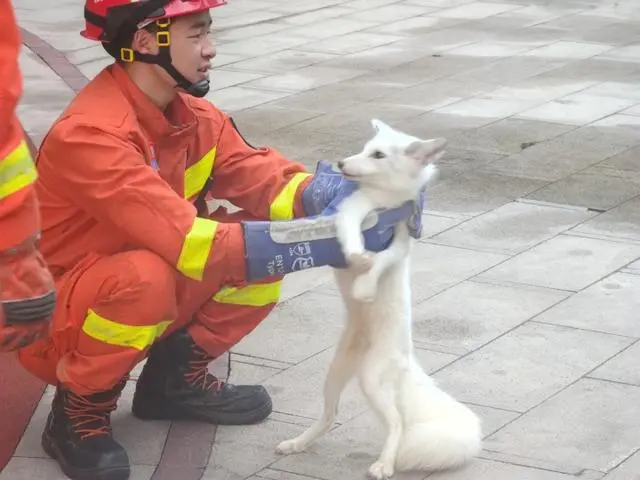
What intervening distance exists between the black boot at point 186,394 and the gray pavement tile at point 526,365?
763 mm

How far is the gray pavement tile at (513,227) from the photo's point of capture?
21.5 feet

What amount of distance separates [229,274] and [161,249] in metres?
0.22

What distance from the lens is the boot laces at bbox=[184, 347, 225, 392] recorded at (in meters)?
4.61

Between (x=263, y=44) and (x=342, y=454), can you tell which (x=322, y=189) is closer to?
(x=342, y=454)

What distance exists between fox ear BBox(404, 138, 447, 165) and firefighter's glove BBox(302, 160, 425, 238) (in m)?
0.14

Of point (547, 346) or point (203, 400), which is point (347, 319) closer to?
point (203, 400)

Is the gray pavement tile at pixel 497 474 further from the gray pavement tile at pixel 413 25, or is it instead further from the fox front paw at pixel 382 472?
the gray pavement tile at pixel 413 25

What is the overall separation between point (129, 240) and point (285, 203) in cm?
61

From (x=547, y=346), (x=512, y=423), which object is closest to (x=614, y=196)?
(x=547, y=346)

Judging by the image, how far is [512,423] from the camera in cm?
459

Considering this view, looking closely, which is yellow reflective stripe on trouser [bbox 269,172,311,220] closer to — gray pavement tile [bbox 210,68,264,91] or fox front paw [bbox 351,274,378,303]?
fox front paw [bbox 351,274,378,303]

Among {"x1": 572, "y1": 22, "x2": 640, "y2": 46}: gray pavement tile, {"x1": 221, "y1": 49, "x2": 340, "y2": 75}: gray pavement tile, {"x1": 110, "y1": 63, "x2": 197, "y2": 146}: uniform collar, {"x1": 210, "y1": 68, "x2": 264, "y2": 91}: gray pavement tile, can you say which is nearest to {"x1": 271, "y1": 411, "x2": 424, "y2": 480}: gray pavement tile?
{"x1": 110, "y1": 63, "x2": 197, "y2": 146}: uniform collar

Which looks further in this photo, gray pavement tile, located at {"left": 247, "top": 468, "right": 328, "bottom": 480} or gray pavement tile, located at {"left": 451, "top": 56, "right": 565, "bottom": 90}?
gray pavement tile, located at {"left": 451, "top": 56, "right": 565, "bottom": 90}

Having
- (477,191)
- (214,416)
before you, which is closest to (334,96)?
(477,191)
